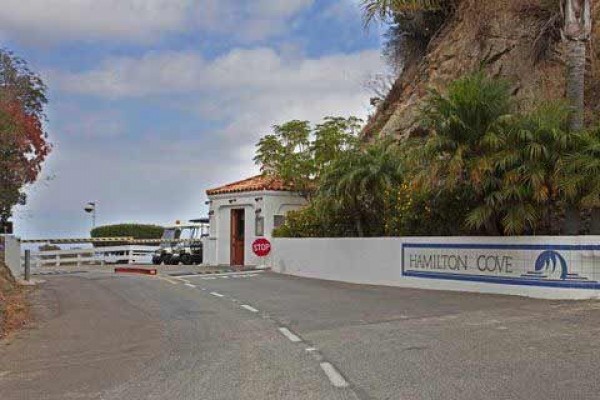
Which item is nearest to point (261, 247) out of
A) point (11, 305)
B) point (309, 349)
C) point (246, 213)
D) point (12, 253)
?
point (246, 213)

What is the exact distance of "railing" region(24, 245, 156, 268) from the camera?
4175cm

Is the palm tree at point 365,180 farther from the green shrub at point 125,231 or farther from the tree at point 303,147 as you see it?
the green shrub at point 125,231

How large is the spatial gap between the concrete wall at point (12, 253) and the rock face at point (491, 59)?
14.8 metres

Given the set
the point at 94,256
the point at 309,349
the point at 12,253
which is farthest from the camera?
the point at 94,256

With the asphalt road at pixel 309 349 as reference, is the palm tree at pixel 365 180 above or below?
above

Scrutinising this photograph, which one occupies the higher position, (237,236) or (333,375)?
(237,236)

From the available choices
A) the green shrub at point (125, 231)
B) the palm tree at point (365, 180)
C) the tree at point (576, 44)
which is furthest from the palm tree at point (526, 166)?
the green shrub at point (125, 231)

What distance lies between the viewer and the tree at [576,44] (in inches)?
732

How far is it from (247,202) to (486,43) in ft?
42.6

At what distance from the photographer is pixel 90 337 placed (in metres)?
12.7

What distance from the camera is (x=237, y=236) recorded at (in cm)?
3625

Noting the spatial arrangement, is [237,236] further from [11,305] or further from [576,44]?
[576,44]

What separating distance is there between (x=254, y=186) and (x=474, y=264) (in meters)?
17.4

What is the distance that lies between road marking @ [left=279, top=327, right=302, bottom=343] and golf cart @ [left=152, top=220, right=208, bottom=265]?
93.5 feet
